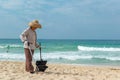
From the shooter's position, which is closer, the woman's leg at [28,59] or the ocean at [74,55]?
the woman's leg at [28,59]

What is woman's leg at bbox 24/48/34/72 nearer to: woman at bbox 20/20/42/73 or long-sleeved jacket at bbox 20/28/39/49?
woman at bbox 20/20/42/73

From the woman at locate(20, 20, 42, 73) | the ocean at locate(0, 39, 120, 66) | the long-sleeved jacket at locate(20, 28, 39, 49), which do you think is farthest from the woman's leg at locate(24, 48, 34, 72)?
the ocean at locate(0, 39, 120, 66)

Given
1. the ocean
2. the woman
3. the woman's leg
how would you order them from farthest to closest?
1. the ocean
2. the woman's leg
3. the woman

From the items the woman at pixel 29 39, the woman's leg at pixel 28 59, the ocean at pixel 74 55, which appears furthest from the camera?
the ocean at pixel 74 55

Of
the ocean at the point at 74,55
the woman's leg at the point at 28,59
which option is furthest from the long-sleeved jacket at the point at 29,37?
the ocean at the point at 74,55

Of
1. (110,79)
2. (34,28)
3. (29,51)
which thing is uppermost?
(34,28)

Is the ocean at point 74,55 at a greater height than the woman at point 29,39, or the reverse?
the woman at point 29,39

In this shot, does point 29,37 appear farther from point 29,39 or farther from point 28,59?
point 28,59

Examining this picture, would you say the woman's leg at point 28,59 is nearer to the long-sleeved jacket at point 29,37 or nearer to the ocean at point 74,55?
the long-sleeved jacket at point 29,37

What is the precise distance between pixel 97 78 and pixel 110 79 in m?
0.35

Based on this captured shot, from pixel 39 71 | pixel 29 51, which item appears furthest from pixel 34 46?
pixel 39 71

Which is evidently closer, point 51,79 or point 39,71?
point 51,79

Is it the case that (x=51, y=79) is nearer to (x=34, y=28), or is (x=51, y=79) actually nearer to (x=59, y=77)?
(x=59, y=77)

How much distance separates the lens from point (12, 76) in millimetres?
9102
